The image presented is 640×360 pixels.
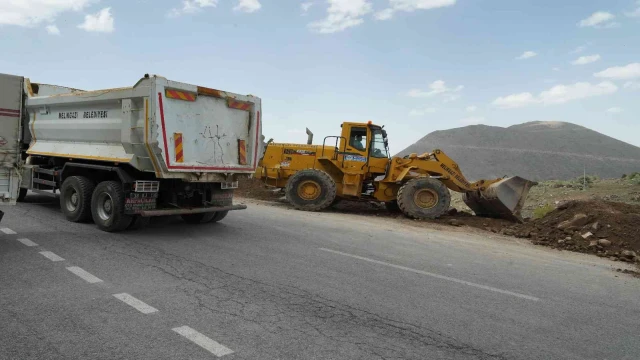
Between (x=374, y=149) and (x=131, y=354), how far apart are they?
10.8 m

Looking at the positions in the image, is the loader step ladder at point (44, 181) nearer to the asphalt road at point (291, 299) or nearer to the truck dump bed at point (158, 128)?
the truck dump bed at point (158, 128)

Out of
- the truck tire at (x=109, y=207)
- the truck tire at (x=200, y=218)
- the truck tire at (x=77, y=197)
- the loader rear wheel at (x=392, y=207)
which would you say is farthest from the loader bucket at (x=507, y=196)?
the truck tire at (x=77, y=197)

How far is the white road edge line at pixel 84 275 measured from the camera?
16.7 feet

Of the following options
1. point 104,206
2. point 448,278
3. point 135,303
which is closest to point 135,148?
point 104,206

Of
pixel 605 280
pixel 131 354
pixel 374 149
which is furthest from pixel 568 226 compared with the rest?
pixel 131 354

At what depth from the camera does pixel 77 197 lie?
8.64 meters

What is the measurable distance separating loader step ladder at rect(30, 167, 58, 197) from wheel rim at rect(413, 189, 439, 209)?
8886mm

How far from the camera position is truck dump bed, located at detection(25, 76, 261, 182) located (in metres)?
7.34

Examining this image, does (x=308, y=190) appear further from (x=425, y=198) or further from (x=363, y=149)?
(x=425, y=198)

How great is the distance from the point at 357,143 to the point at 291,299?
30.2 feet

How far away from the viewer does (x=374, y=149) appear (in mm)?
13531

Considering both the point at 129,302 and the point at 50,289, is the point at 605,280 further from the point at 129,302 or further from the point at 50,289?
the point at 50,289

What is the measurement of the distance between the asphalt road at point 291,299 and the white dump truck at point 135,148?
26.1 inches

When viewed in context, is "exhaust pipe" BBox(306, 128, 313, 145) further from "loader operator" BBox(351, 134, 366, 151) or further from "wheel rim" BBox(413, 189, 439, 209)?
"wheel rim" BBox(413, 189, 439, 209)
